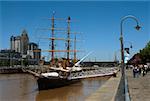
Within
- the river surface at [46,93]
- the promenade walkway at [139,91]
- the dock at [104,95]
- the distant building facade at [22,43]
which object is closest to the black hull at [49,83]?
the river surface at [46,93]

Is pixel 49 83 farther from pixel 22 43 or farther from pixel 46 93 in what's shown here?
pixel 22 43

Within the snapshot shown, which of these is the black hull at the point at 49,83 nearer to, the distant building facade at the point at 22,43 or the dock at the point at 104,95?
the dock at the point at 104,95

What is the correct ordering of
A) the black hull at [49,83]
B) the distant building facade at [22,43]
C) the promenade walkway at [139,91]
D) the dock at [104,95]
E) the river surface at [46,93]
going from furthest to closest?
the distant building facade at [22,43] < the black hull at [49,83] < the river surface at [46,93] < the dock at [104,95] < the promenade walkway at [139,91]

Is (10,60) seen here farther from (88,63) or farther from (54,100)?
(54,100)

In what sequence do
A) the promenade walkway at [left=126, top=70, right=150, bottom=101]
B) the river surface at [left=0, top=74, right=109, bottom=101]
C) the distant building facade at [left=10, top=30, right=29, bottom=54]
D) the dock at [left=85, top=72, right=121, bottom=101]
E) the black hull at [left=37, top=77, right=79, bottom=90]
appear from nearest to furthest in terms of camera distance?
the promenade walkway at [left=126, top=70, right=150, bottom=101], the dock at [left=85, top=72, right=121, bottom=101], the river surface at [left=0, top=74, right=109, bottom=101], the black hull at [left=37, top=77, right=79, bottom=90], the distant building facade at [left=10, top=30, right=29, bottom=54]

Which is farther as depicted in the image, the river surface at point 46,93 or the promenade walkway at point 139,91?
the river surface at point 46,93

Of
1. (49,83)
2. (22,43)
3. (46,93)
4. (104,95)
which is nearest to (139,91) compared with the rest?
(104,95)

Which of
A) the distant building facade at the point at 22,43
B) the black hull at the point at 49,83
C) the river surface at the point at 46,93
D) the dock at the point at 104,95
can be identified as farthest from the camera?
the distant building facade at the point at 22,43

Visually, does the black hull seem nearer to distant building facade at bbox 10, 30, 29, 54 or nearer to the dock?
the dock

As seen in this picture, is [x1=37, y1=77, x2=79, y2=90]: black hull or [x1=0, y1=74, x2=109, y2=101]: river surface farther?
[x1=37, y1=77, x2=79, y2=90]: black hull

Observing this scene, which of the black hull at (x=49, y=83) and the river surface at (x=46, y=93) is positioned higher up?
the black hull at (x=49, y=83)

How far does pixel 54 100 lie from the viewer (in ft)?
86.3

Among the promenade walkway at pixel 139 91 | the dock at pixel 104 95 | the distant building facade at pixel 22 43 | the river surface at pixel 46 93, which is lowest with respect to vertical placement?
the river surface at pixel 46 93

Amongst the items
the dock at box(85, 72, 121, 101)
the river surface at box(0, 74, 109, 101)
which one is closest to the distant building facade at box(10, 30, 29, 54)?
the river surface at box(0, 74, 109, 101)
